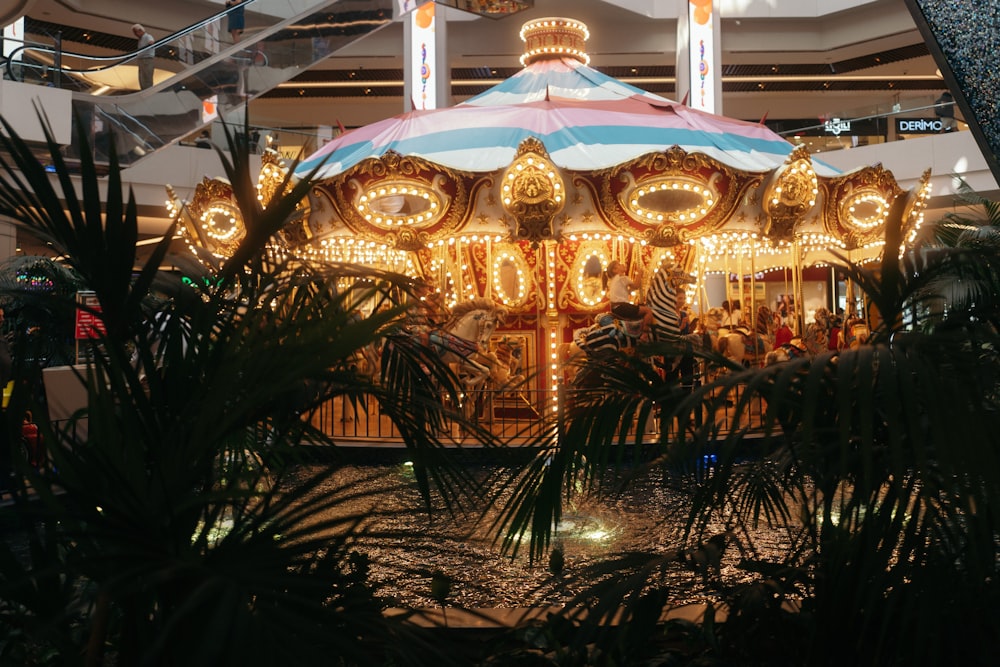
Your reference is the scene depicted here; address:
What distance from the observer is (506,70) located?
24.5m

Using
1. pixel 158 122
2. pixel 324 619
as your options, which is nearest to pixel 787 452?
pixel 324 619

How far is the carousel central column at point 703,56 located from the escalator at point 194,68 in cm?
746

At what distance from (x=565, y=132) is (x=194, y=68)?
14.8 ft

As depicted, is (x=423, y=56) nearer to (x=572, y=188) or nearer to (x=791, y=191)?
(x=572, y=188)

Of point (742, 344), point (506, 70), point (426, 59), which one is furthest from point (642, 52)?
point (742, 344)

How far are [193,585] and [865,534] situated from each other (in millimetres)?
1365

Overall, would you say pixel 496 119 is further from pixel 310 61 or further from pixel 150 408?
pixel 150 408

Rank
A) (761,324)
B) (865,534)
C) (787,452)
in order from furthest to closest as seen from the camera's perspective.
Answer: (761,324)
(787,452)
(865,534)

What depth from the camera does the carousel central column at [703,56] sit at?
17703 mm

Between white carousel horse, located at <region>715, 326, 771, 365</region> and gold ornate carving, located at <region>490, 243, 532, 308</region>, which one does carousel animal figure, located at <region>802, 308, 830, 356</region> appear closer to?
white carousel horse, located at <region>715, 326, 771, 365</region>

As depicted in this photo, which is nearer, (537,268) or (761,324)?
(537,268)

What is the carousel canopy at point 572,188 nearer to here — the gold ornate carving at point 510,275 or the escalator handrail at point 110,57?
the gold ornate carving at point 510,275

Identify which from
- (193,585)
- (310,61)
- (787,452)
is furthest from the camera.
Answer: (310,61)

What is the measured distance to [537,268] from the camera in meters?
11.1
